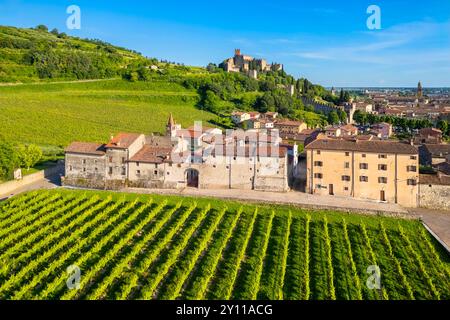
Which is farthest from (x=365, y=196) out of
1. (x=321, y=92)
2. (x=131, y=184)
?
(x=321, y=92)

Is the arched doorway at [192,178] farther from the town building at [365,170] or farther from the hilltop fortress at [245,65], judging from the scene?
the hilltop fortress at [245,65]

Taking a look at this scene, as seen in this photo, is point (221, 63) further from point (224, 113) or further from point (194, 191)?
point (194, 191)

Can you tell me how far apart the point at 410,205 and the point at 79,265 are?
93.3ft

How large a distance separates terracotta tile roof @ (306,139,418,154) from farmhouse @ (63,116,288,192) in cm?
372

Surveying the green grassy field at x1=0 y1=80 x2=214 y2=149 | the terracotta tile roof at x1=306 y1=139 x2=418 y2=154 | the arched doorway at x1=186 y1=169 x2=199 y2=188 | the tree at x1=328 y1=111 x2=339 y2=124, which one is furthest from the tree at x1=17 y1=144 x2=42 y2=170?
the tree at x1=328 y1=111 x2=339 y2=124

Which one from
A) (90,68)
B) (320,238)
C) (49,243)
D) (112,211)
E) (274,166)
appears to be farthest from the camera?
(90,68)

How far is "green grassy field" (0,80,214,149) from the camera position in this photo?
56.3 meters

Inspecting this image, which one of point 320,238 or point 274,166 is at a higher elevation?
point 274,166

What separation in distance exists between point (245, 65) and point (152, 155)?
114104 millimetres

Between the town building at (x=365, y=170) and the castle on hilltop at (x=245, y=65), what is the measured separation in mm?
105311

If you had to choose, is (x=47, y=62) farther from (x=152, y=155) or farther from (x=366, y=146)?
(x=366, y=146)

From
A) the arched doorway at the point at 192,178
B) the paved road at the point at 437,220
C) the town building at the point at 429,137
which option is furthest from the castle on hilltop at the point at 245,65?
the paved road at the point at 437,220

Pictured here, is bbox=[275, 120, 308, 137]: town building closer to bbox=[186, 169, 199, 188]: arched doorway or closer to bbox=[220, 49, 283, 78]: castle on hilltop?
bbox=[186, 169, 199, 188]: arched doorway

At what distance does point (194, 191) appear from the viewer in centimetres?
3650
